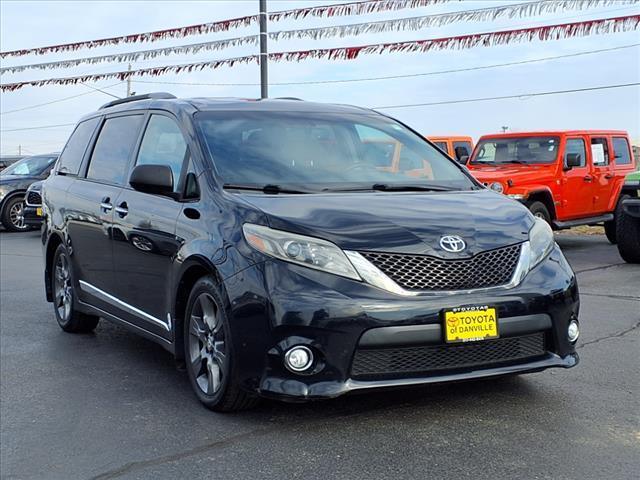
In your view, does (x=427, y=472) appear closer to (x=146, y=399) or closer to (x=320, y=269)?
(x=320, y=269)

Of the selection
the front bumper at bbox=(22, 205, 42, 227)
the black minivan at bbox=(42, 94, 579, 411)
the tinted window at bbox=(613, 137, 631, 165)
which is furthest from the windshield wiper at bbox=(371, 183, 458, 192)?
the front bumper at bbox=(22, 205, 42, 227)

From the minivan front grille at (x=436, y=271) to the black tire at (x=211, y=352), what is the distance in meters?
0.85

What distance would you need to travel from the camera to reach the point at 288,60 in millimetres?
18047

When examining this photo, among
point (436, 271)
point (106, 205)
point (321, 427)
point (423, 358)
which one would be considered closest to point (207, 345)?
point (321, 427)

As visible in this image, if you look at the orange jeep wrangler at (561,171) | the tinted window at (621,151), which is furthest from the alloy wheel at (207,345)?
the tinted window at (621,151)

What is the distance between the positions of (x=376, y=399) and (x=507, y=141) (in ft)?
30.8

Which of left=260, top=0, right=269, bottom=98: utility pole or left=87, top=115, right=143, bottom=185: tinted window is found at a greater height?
left=260, top=0, right=269, bottom=98: utility pole

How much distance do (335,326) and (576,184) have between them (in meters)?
9.77

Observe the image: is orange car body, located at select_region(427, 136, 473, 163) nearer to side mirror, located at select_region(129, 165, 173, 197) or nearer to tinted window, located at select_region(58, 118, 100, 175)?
tinted window, located at select_region(58, 118, 100, 175)

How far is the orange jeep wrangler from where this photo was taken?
12227mm

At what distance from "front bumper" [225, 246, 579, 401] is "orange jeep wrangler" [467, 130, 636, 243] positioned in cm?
801

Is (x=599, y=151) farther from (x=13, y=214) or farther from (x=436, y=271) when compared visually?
(x=13, y=214)

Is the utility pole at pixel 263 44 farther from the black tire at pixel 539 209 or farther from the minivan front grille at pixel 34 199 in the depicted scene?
the black tire at pixel 539 209

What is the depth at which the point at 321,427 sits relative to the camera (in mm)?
4148
